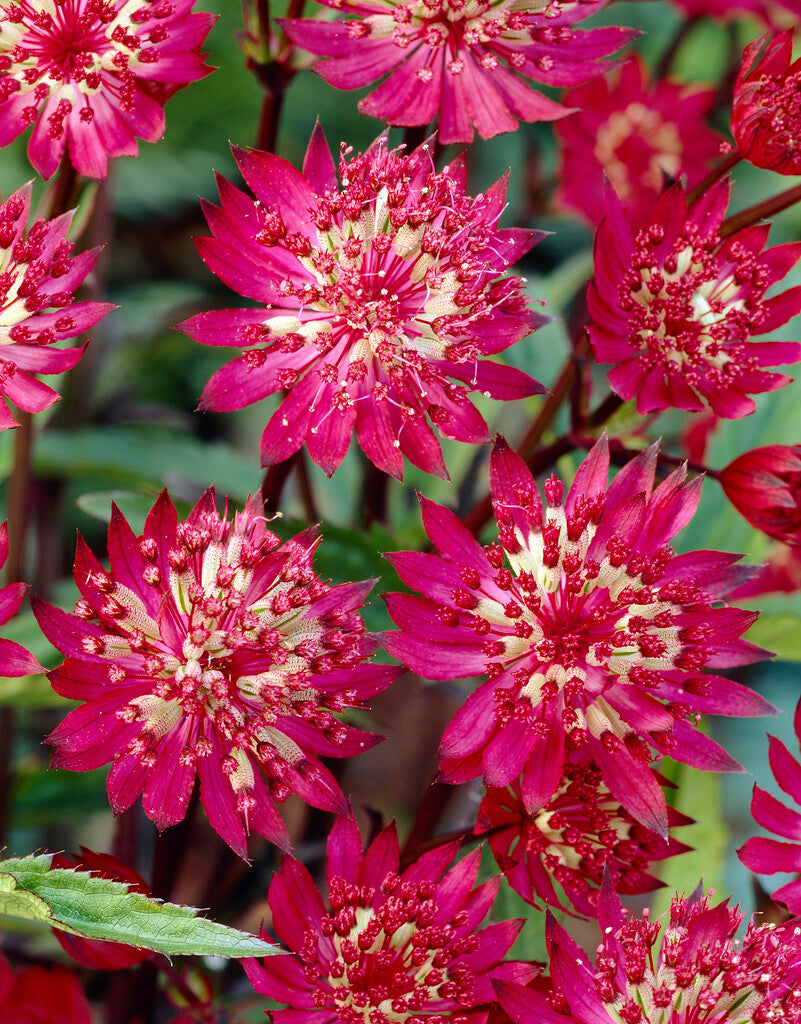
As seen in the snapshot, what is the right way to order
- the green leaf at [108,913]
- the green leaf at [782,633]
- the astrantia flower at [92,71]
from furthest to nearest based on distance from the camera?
the green leaf at [782,633] < the astrantia flower at [92,71] < the green leaf at [108,913]

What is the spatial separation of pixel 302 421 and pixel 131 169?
3.91 ft

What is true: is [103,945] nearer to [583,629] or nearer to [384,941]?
[384,941]

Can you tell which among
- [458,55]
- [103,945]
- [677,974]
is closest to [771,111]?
[458,55]

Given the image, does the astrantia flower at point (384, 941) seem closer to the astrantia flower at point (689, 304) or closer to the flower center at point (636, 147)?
the astrantia flower at point (689, 304)

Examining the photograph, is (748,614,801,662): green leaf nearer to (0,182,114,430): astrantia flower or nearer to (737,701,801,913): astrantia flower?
(737,701,801,913): astrantia flower

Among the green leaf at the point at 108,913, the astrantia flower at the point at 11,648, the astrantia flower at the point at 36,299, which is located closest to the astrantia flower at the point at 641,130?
the astrantia flower at the point at 36,299

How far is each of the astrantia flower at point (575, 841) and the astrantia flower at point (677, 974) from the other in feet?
0.13

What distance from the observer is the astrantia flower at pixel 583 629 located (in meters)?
0.76

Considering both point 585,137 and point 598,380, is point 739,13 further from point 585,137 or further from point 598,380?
point 598,380

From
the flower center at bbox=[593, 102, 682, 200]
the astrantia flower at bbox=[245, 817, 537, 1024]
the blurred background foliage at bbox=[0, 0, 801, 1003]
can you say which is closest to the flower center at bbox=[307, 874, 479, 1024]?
the astrantia flower at bbox=[245, 817, 537, 1024]

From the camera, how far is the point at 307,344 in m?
0.84

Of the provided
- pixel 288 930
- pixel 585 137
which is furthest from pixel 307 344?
pixel 585 137

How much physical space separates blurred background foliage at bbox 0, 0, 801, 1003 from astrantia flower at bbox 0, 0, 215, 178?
133mm

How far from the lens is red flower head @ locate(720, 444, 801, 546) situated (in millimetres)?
842
